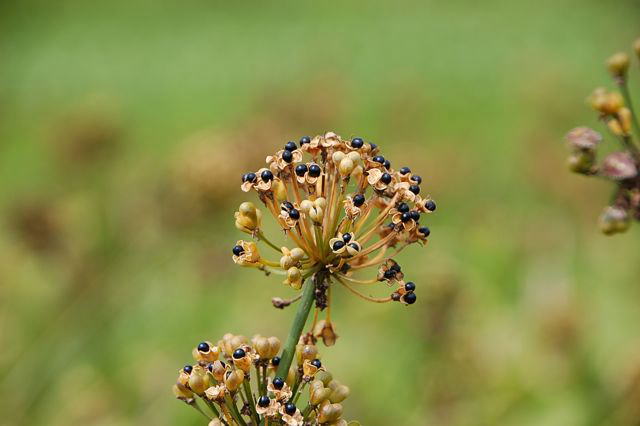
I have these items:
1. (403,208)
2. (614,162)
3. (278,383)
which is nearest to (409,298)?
(403,208)

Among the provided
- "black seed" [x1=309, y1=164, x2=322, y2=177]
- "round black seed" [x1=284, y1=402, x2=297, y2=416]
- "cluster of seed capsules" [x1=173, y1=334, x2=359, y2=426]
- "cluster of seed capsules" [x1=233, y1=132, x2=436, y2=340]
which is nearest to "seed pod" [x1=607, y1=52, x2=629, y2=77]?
"cluster of seed capsules" [x1=233, y1=132, x2=436, y2=340]

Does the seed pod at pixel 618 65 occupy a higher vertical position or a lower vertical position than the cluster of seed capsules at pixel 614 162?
higher

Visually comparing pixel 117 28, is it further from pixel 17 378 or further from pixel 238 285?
pixel 17 378

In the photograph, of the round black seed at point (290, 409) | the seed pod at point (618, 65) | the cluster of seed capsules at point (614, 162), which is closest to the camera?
the round black seed at point (290, 409)

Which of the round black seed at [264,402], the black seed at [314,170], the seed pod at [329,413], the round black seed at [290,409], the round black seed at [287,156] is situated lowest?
the seed pod at [329,413]

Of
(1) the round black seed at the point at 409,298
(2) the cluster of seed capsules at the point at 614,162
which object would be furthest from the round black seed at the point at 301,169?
(2) the cluster of seed capsules at the point at 614,162

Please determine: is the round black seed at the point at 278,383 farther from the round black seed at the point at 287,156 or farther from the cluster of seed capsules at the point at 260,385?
the round black seed at the point at 287,156
